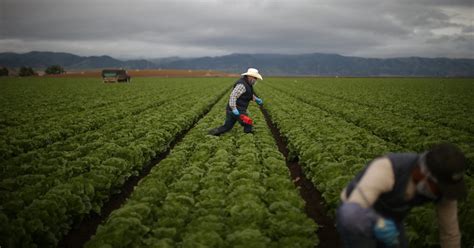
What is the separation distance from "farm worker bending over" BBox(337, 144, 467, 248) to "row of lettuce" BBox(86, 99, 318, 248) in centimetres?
192

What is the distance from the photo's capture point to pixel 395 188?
333 cm

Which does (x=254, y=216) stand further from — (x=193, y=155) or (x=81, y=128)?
(x=81, y=128)

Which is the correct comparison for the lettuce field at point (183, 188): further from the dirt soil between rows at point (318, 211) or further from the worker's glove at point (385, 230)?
the worker's glove at point (385, 230)

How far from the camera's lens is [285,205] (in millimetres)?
6176

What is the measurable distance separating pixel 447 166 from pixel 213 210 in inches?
158

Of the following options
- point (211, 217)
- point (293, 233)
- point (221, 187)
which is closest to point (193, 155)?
point (221, 187)

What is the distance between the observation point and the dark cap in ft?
9.62

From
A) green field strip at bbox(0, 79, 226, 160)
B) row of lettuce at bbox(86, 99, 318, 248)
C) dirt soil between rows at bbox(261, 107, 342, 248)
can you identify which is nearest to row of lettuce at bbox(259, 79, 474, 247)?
dirt soil between rows at bbox(261, 107, 342, 248)

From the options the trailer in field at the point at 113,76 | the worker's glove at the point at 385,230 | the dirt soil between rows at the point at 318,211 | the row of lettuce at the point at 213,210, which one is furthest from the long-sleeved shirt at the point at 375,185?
the trailer in field at the point at 113,76

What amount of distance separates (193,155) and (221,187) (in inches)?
117

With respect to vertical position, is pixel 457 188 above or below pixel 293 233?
above

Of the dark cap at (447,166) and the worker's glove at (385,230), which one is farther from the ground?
the dark cap at (447,166)

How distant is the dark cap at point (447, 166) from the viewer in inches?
115

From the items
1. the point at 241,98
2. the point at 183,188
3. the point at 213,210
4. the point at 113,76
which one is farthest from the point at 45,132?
the point at 113,76
